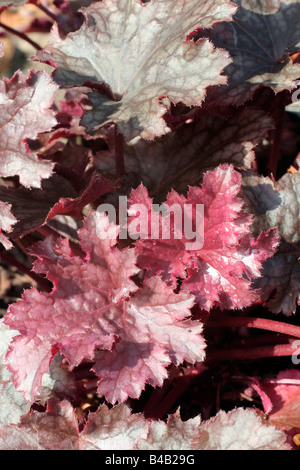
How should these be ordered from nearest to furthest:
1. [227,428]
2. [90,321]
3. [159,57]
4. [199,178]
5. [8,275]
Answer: [227,428] < [90,321] < [159,57] < [199,178] < [8,275]

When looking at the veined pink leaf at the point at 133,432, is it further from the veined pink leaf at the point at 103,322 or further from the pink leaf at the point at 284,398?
the pink leaf at the point at 284,398

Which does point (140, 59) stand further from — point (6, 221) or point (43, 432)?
point (43, 432)

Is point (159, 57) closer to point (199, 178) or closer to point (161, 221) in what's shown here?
point (199, 178)

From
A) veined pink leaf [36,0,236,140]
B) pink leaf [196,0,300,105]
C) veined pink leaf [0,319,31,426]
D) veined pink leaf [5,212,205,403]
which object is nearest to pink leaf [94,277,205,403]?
veined pink leaf [5,212,205,403]

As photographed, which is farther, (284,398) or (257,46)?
(257,46)

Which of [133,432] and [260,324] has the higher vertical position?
[260,324]

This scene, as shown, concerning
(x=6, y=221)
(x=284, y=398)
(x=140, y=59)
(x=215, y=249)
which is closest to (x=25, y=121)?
(x=6, y=221)

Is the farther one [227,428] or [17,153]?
[17,153]

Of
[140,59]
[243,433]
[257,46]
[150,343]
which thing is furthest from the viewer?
[257,46]
